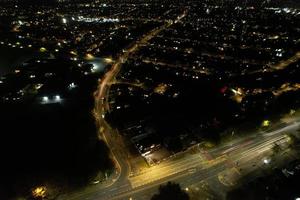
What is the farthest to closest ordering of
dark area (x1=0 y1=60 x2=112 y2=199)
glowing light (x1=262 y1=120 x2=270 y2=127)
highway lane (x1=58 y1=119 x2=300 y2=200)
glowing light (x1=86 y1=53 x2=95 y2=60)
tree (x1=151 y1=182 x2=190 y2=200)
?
glowing light (x1=86 y1=53 x2=95 y2=60), glowing light (x1=262 y1=120 x2=270 y2=127), dark area (x1=0 y1=60 x2=112 y2=199), highway lane (x1=58 y1=119 x2=300 y2=200), tree (x1=151 y1=182 x2=190 y2=200)

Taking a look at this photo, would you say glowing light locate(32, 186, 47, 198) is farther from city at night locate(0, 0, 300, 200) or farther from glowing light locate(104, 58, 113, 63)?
glowing light locate(104, 58, 113, 63)

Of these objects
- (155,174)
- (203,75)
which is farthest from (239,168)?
(203,75)

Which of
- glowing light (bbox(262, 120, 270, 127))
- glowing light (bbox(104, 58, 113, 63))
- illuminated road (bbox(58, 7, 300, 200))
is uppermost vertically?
glowing light (bbox(262, 120, 270, 127))

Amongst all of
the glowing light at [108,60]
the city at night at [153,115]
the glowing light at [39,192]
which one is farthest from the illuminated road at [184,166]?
the glowing light at [108,60]

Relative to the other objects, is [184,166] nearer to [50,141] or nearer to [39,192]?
[39,192]

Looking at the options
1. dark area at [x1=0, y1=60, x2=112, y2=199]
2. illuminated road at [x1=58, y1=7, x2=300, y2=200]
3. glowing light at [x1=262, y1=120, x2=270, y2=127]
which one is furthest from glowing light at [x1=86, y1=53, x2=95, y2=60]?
glowing light at [x1=262, y1=120, x2=270, y2=127]

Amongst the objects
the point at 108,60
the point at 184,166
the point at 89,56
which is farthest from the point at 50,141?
the point at 89,56

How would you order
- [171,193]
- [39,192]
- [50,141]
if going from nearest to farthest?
[171,193] → [39,192] → [50,141]
